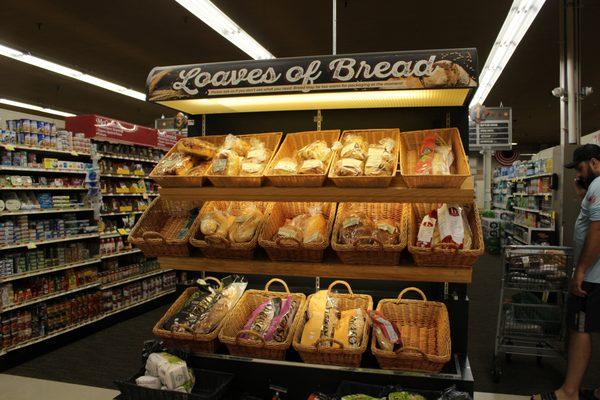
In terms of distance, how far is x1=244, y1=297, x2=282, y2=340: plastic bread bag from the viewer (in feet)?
7.72

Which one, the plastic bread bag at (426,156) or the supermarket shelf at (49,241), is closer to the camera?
the plastic bread bag at (426,156)

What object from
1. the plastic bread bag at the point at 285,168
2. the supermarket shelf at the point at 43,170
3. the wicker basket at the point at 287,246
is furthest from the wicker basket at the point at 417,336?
the supermarket shelf at the point at 43,170

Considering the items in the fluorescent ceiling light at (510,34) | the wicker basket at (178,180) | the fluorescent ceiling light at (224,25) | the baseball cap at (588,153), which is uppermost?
the fluorescent ceiling light at (224,25)

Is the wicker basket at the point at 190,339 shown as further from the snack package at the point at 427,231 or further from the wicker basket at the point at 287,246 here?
the snack package at the point at 427,231

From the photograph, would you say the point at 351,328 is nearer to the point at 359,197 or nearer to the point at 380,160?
the point at 359,197

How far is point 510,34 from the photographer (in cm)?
693

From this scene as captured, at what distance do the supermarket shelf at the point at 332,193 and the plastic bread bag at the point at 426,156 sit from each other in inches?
4.4

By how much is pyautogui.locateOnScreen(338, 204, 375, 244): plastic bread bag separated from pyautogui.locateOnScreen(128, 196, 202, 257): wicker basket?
87 cm

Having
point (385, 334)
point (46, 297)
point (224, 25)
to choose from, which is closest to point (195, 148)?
point (385, 334)

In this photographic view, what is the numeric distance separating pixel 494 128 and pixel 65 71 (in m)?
10.4

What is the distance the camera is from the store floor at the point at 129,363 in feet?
13.4

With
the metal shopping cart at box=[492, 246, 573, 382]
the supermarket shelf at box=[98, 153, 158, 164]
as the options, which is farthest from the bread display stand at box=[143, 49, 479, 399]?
the supermarket shelf at box=[98, 153, 158, 164]

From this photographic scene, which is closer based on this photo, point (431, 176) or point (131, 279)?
point (431, 176)

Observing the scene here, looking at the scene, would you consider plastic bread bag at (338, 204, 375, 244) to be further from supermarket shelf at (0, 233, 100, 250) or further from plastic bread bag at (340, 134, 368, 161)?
supermarket shelf at (0, 233, 100, 250)
